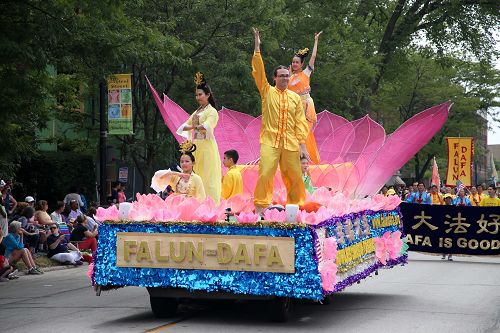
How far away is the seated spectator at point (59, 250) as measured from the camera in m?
19.5

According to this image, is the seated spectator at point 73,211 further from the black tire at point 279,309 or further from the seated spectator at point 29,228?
the black tire at point 279,309

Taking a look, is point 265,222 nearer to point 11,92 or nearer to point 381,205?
point 381,205

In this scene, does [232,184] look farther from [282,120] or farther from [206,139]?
[282,120]

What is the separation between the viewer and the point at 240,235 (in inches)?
374

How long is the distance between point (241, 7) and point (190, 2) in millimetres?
1455

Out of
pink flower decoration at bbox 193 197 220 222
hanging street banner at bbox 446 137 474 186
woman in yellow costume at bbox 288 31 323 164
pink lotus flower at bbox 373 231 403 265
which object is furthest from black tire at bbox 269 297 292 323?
hanging street banner at bbox 446 137 474 186

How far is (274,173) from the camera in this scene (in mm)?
10734

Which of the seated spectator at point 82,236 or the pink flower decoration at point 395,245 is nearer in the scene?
the pink flower decoration at point 395,245

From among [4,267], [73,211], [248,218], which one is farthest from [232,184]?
[73,211]

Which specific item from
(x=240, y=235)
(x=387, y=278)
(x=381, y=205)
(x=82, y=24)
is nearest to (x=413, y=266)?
(x=387, y=278)

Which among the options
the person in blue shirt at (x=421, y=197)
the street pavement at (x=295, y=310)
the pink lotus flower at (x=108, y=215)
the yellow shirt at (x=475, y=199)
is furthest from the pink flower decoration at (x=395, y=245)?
the yellow shirt at (x=475, y=199)

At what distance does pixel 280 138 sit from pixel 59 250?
1032cm

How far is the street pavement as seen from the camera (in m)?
9.98

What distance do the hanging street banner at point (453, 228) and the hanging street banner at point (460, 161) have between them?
20.2 meters
